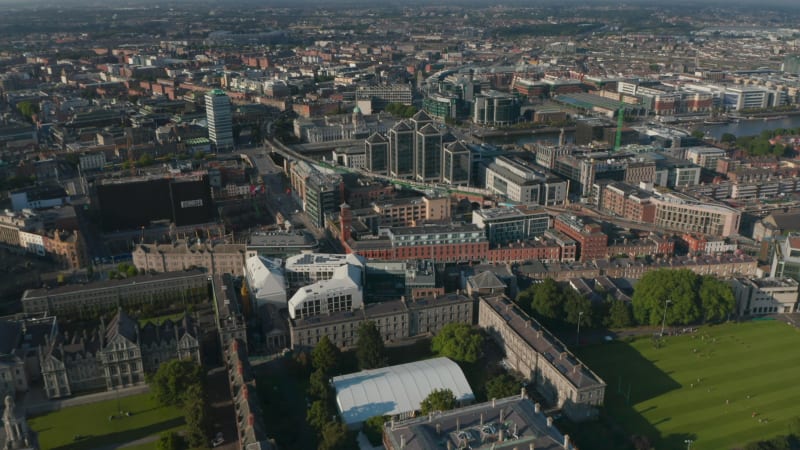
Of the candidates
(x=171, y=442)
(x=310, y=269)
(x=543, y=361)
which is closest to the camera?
(x=171, y=442)

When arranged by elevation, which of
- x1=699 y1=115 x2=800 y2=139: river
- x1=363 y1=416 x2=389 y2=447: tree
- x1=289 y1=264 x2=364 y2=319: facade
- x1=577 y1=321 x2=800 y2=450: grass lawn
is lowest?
x1=577 y1=321 x2=800 y2=450: grass lawn

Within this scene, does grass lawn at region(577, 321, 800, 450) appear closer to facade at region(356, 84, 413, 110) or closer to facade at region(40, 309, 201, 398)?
facade at region(40, 309, 201, 398)

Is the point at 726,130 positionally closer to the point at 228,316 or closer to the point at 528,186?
the point at 528,186

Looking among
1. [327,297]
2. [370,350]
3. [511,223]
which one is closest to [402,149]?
[511,223]

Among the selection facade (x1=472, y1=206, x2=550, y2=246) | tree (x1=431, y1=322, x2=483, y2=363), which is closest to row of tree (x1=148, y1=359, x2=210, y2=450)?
tree (x1=431, y1=322, x2=483, y2=363)

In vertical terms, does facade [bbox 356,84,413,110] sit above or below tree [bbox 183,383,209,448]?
above

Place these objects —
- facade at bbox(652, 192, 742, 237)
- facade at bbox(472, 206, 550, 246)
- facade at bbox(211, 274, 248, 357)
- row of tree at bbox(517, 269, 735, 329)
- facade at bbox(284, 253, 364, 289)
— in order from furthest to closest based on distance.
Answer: facade at bbox(652, 192, 742, 237), facade at bbox(472, 206, 550, 246), facade at bbox(284, 253, 364, 289), row of tree at bbox(517, 269, 735, 329), facade at bbox(211, 274, 248, 357)
